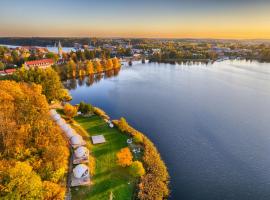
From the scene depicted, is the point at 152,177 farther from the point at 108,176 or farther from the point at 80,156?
the point at 80,156

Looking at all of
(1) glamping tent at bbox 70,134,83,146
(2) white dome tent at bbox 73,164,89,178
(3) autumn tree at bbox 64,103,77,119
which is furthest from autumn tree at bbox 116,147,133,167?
(3) autumn tree at bbox 64,103,77,119

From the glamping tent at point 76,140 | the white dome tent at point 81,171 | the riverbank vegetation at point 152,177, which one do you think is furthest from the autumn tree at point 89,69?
the white dome tent at point 81,171

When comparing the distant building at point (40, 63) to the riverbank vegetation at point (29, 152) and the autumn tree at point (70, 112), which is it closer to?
the autumn tree at point (70, 112)

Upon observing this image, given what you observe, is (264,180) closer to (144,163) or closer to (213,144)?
(213,144)

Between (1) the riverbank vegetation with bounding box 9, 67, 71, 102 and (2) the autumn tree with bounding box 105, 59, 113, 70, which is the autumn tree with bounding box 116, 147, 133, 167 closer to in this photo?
(1) the riverbank vegetation with bounding box 9, 67, 71, 102

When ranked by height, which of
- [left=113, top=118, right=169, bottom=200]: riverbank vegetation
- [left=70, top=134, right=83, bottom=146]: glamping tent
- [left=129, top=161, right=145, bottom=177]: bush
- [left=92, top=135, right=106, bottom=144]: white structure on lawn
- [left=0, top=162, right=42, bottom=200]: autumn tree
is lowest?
[left=113, top=118, right=169, bottom=200]: riverbank vegetation

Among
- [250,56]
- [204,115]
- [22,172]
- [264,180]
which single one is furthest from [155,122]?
[250,56]
